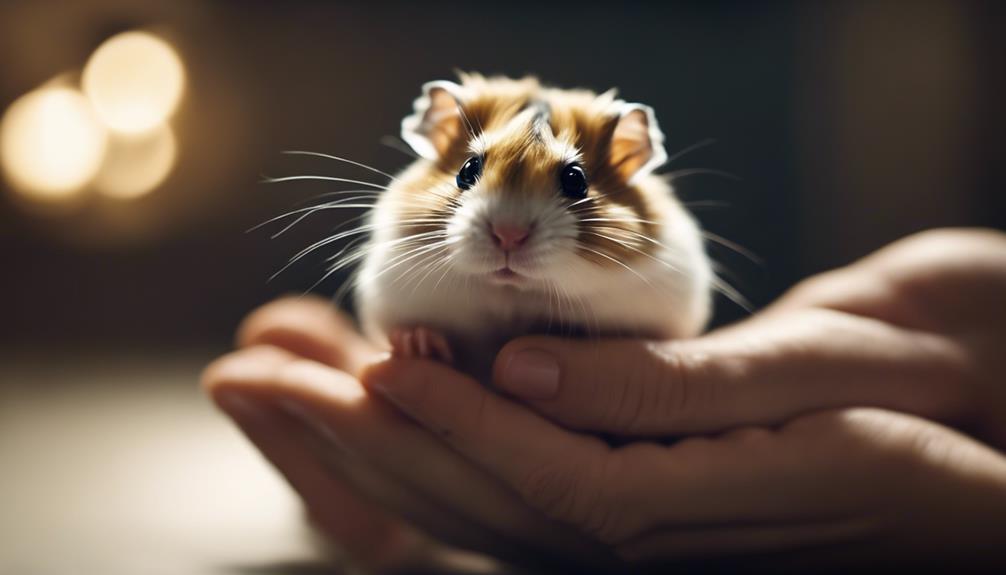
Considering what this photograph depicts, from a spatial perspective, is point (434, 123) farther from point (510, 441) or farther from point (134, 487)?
point (134, 487)

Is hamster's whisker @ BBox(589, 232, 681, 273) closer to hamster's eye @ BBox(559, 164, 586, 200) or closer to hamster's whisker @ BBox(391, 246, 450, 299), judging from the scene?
hamster's eye @ BBox(559, 164, 586, 200)

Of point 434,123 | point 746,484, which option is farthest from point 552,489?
point 434,123

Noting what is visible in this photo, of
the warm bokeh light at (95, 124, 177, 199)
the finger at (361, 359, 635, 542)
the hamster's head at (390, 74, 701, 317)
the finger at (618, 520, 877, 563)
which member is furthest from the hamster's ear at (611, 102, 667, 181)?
the warm bokeh light at (95, 124, 177, 199)

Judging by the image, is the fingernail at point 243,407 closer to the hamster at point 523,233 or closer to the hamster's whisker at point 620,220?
the hamster at point 523,233

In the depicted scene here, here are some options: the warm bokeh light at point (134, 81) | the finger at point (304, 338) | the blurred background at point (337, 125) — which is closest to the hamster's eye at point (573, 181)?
the finger at point (304, 338)

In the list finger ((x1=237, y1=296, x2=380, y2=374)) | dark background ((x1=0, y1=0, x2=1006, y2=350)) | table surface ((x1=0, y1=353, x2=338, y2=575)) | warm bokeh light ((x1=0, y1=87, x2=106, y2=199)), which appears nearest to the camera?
table surface ((x1=0, y1=353, x2=338, y2=575))

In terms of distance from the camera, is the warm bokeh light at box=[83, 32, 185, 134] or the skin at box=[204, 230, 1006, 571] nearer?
the skin at box=[204, 230, 1006, 571]

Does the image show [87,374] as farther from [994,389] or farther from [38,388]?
[994,389]
